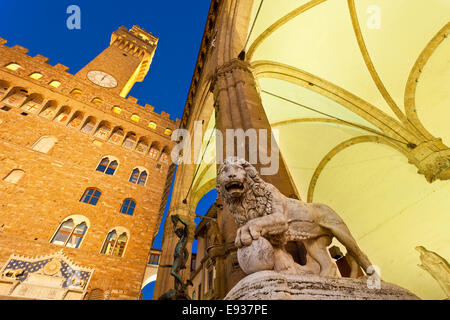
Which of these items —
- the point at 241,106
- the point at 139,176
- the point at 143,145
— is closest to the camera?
the point at 241,106

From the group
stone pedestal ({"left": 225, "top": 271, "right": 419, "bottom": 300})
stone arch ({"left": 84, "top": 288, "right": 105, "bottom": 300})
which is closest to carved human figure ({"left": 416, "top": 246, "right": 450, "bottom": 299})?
stone pedestal ({"left": 225, "top": 271, "right": 419, "bottom": 300})

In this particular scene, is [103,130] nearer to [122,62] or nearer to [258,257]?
[122,62]

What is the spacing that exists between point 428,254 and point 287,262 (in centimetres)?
877

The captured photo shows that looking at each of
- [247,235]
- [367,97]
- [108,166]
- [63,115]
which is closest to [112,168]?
[108,166]

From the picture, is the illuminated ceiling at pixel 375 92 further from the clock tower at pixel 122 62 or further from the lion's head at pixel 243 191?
the clock tower at pixel 122 62

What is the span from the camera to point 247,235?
156cm

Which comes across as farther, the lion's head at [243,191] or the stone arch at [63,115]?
the stone arch at [63,115]

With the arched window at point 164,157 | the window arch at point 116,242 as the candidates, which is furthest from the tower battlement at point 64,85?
the window arch at point 116,242

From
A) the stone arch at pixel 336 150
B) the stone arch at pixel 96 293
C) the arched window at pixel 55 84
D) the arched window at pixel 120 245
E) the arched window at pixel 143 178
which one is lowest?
the stone arch at pixel 96 293

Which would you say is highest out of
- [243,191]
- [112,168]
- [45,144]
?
[45,144]

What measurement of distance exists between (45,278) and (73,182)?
400 centimetres

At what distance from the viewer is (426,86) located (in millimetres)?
7258

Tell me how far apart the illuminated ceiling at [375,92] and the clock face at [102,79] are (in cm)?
1263

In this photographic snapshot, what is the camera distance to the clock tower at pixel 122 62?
16188 millimetres
